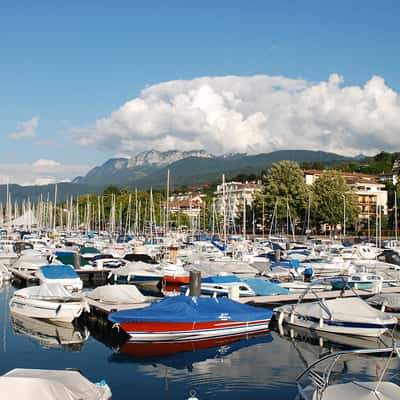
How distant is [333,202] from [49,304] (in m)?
74.2

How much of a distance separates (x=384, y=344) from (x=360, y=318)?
1.46 m

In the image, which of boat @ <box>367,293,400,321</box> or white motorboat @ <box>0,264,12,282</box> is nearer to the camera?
boat @ <box>367,293,400,321</box>

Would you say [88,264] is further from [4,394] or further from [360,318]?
[4,394]

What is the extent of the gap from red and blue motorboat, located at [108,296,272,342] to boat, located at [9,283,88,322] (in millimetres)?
4359

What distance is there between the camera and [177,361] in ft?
69.4

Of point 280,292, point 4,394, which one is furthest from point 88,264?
point 4,394

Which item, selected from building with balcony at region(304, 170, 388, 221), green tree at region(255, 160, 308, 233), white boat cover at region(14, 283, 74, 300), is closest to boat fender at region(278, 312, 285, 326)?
white boat cover at region(14, 283, 74, 300)

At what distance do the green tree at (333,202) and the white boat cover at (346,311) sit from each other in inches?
2740

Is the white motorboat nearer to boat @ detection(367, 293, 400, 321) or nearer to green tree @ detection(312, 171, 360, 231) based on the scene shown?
boat @ detection(367, 293, 400, 321)

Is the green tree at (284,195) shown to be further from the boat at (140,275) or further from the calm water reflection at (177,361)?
the calm water reflection at (177,361)

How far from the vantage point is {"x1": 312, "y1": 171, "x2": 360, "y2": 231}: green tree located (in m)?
94.4

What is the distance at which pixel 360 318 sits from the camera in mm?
24391

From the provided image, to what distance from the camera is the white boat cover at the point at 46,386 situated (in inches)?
476

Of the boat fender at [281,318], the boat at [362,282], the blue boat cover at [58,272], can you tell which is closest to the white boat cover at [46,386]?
the boat fender at [281,318]
